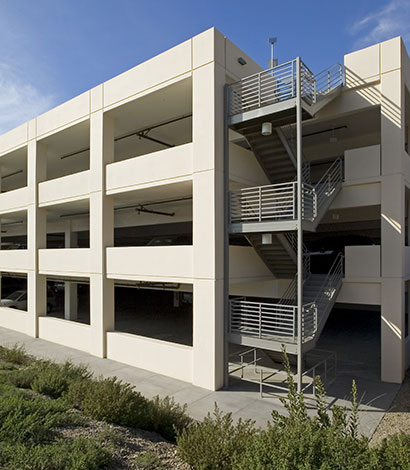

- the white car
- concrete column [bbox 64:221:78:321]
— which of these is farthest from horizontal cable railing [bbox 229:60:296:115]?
the white car

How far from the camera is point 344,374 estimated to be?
11.9 metres

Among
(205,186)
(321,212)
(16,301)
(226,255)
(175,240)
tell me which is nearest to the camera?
(205,186)

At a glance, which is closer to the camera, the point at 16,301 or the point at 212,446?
the point at 212,446

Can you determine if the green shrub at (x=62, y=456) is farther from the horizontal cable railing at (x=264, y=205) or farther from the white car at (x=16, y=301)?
the white car at (x=16, y=301)

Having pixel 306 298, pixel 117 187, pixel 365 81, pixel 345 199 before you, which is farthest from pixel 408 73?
pixel 117 187

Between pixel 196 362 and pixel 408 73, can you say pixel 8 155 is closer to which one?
pixel 196 362

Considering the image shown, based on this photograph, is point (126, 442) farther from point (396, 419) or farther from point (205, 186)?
point (205, 186)

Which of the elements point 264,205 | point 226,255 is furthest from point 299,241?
point 226,255

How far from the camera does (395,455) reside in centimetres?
470

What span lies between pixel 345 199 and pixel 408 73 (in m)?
4.94

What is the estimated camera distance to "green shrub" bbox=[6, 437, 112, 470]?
466 centimetres

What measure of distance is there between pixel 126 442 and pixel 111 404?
1029 millimetres

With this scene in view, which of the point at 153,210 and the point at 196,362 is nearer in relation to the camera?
the point at 196,362

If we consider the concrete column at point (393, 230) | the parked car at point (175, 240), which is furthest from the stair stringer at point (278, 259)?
the parked car at point (175, 240)
